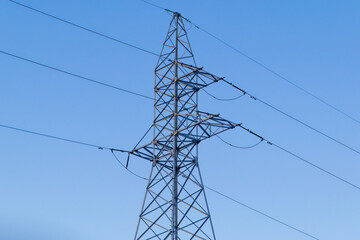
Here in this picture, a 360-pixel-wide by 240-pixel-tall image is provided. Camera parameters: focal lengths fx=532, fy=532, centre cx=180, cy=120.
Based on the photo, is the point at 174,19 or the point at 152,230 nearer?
the point at 152,230

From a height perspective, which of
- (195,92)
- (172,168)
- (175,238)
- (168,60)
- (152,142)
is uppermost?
(168,60)

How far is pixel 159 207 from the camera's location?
24.3 metres

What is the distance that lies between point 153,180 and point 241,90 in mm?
6514

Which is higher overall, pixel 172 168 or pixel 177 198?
pixel 172 168

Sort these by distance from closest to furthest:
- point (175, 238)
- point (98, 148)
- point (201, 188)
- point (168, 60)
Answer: point (175, 238) → point (201, 188) → point (98, 148) → point (168, 60)

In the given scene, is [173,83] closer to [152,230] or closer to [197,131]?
[197,131]

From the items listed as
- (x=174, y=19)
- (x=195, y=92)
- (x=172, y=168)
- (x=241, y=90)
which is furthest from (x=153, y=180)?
(x=174, y=19)

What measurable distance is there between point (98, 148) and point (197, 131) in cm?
498

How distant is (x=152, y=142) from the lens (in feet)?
83.9

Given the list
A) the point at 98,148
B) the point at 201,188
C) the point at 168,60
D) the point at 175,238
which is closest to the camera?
the point at 175,238

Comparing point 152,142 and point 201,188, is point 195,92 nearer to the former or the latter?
point 152,142

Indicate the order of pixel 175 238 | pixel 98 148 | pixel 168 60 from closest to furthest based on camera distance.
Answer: pixel 175 238 → pixel 98 148 → pixel 168 60

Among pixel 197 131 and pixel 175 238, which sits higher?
pixel 197 131

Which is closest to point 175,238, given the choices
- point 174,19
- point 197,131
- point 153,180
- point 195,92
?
point 153,180
